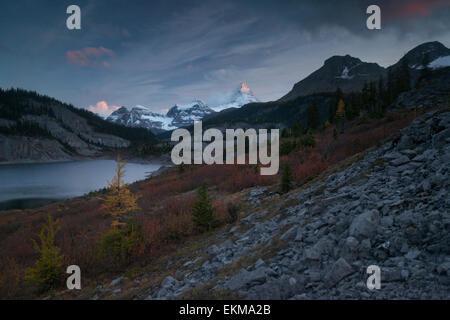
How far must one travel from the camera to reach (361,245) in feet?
14.7

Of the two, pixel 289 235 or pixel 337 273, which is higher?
pixel 337 273

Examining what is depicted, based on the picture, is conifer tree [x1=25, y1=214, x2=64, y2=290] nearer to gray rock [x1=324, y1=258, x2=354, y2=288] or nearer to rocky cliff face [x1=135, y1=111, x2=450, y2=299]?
rocky cliff face [x1=135, y1=111, x2=450, y2=299]

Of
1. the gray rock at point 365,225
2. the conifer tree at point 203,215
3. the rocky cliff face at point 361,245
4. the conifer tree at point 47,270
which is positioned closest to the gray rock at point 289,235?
the rocky cliff face at point 361,245

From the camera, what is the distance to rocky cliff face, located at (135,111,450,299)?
147 inches

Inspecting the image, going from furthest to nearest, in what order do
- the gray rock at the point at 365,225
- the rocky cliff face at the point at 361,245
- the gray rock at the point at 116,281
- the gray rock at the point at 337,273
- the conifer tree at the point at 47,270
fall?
1. the conifer tree at the point at 47,270
2. the gray rock at the point at 116,281
3. the gray rock at the point at 365,225
4. the gray rock at the point at 337,273
5. the rocky cliff face at the point at 361,245

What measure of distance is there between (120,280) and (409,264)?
864cm

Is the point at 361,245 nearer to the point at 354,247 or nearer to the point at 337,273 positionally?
the point at 354,247

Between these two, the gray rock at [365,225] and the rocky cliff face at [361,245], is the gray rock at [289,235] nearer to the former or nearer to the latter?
the rocky cliff face at [361,245]

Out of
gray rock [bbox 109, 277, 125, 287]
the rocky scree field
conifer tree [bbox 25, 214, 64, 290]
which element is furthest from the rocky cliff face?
conifer tree [bbox 25, 214, 64, 290]

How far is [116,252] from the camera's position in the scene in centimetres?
930

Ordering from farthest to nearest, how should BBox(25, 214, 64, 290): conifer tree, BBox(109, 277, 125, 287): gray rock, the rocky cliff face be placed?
BBox(25, 214, 64, 290): conifer tree → BBox(109, 277, 125, 287): gray rock → the rocky cliff face

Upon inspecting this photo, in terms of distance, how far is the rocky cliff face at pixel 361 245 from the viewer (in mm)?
3740

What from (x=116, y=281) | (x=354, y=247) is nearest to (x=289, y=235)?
(x=354, y=247)
